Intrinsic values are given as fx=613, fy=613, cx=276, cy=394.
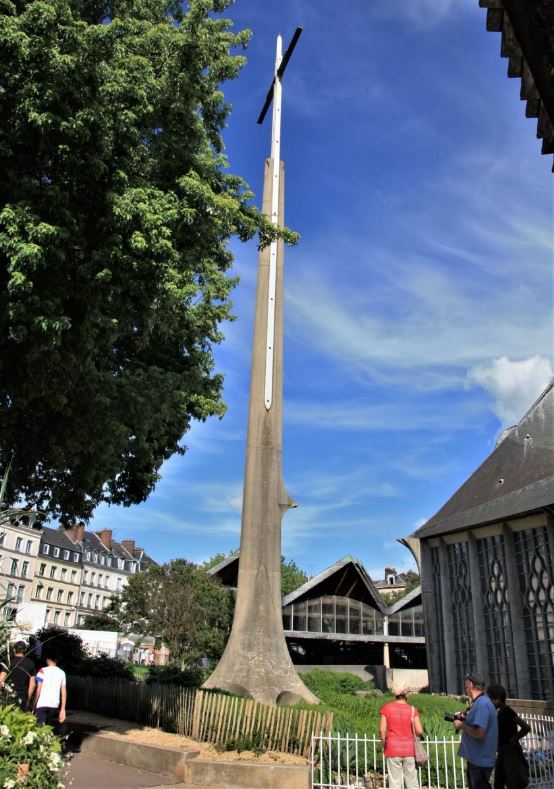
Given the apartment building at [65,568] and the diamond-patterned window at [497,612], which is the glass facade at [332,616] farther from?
the apartment building at [65,568]

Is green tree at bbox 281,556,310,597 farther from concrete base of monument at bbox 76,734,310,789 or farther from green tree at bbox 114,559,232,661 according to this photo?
concrete base of monument at bbox 76,734,310,789

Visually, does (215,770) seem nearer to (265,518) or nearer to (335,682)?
(265,518)

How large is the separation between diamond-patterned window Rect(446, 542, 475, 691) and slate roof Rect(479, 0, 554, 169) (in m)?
21.5

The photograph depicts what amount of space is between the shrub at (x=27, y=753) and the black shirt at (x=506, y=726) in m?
4.89

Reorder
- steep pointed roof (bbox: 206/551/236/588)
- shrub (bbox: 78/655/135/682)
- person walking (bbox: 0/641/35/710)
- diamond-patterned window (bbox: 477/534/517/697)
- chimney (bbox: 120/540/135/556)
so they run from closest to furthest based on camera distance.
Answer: person walking (bbox: 0/641/35/710)
shrub (bbox: 78/655/135/682)
diamond-patterned window (bbox: 477/534/517/697)
steep pointed roof (bbox: 206/551/236/588)
chimney (bbox: 120/540/135/556)

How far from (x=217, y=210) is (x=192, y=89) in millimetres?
1920

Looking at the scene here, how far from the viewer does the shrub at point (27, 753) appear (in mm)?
4492

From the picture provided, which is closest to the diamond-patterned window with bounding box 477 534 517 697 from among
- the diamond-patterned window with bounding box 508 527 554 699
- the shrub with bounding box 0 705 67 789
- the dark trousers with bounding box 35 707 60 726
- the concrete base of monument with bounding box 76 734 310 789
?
the diamond-patterned window with bounding box 508 527 554 699

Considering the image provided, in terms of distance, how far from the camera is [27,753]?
4660 millimetres

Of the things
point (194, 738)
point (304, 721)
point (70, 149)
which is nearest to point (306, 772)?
point (304, 721)

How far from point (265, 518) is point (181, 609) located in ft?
96.3

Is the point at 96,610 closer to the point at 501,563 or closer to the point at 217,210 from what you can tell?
the point at 501,563

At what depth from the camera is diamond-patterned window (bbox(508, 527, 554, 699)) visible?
18.6 m

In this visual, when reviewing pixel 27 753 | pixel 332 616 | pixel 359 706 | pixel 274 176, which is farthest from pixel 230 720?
pixel 332 616
